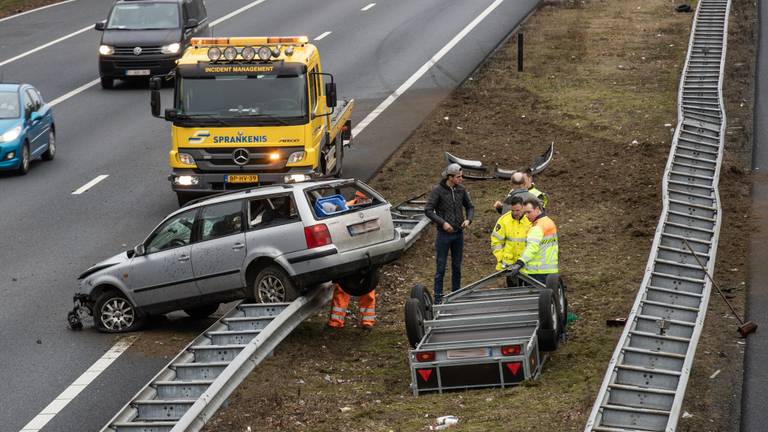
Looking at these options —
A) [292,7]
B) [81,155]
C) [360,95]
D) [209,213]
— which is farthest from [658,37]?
[209,213]

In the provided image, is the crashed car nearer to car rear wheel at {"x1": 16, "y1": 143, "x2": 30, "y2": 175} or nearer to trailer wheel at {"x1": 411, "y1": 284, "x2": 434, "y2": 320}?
trailer wheel at {"x1": 411, "y1": 284, "x2": 434, "y2": 320}

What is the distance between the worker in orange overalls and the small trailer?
4.49 ft

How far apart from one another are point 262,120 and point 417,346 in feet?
27.9

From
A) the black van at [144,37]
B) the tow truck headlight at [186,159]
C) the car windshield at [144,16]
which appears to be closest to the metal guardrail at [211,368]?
the tow truck headlight at [186,159]

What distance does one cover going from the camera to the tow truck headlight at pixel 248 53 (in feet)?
75.3

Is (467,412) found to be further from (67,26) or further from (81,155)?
(67,26)

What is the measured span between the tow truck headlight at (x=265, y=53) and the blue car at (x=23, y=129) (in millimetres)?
6261

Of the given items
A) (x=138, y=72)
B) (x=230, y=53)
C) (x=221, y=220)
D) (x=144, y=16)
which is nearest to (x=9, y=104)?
(x=230, y=53)

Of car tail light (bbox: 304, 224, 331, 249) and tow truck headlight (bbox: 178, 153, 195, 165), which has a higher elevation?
car tail light (bbox: 304, 224, 331, 249)

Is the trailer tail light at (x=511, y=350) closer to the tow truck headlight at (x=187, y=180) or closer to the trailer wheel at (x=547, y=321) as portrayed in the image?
the trailer wheel at (x=547, y=321)

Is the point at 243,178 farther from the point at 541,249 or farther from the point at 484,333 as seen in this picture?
the point at 484,333

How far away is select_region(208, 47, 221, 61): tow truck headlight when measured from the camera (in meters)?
22.9

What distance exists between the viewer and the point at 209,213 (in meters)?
17.9

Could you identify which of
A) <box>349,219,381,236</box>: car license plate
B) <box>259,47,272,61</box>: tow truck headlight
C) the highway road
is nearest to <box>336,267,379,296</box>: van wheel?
<box>349,219,381,236</box>: car license plate
